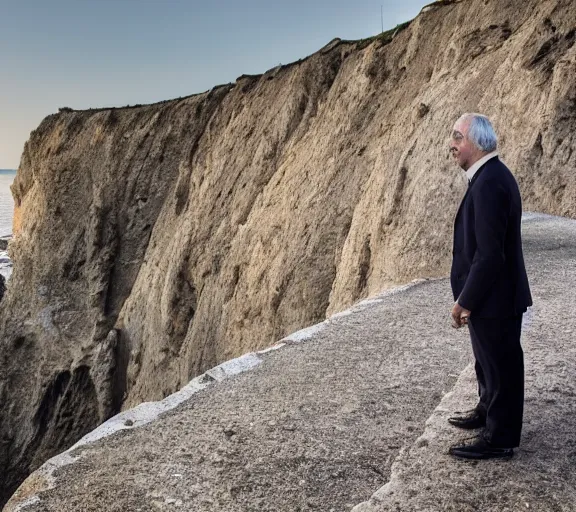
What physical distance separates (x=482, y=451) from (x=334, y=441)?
3.26ft

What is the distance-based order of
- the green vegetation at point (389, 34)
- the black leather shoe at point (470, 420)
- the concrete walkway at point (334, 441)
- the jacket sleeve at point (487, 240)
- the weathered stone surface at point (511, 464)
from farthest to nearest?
the green vegetation at point (389, 34)
the black leather shoe at point (470, 420)
the concrete walkway at point (334, 441)
the jacket sleeve at point (487, 240)
the weathered stone surface at point (511, 464)

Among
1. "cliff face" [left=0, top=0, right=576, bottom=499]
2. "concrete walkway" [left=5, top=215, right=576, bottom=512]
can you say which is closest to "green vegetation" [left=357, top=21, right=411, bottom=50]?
"cliff face" [left=0, top=0, right=576, bottom=499]

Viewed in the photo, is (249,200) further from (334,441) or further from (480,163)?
(480,163)

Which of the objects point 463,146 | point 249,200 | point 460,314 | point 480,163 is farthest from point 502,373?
point 249,200

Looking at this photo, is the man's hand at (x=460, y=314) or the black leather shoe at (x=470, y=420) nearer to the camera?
the man's hand at (x=460, y=314)

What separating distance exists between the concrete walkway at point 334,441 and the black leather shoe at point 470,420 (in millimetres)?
74

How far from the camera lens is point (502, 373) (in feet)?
9.92

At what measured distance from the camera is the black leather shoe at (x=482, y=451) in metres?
3.14

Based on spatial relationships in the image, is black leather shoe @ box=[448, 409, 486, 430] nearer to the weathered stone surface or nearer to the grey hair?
the weathered stone surface

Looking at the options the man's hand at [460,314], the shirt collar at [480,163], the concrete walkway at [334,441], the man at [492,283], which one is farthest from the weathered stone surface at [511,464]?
the shirt collar at [480,163]

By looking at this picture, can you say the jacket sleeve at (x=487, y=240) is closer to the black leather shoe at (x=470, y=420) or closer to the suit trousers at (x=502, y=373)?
the suit trousers at (x=502, y=373)

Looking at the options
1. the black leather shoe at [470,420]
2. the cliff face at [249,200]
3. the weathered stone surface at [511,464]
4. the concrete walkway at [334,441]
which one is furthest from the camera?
the cliff face at [249,200]

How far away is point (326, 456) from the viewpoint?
3.60 meters

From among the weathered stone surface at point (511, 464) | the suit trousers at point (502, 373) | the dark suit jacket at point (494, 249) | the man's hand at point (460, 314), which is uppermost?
the dark suit jacket at point (494, 249)
